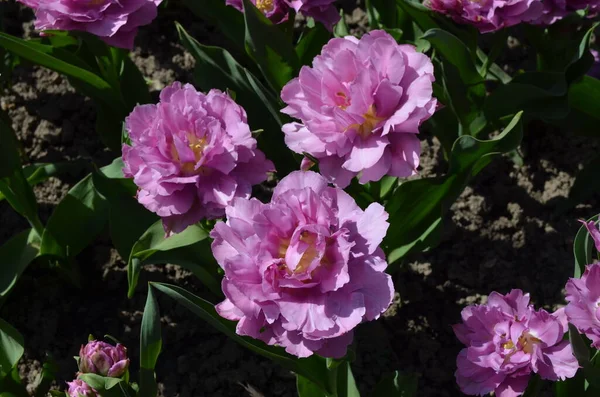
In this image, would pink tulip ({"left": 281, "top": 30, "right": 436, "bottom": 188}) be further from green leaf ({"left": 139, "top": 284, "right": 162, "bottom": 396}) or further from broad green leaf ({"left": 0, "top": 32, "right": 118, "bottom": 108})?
broad green leaf ({"left": 0, "top": 32, "right": 118, "bottom": 108})

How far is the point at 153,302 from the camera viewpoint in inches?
52.2

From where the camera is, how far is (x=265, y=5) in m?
1.64

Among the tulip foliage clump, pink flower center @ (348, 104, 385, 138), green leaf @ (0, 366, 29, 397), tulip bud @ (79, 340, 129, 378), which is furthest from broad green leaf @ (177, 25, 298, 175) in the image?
green leaf @ (0, 366, 29, 397)

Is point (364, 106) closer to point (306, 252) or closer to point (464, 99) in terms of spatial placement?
point (306, 252)

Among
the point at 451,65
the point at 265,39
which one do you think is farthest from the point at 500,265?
the point at 265,39

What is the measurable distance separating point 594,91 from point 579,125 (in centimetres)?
14

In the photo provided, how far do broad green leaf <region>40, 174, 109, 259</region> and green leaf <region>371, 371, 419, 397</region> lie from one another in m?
0.74

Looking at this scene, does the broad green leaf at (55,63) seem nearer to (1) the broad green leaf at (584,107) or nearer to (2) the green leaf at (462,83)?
(2) the green leaf at (462,83)

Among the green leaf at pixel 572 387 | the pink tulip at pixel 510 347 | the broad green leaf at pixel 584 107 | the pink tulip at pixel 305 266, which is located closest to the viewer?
the pink tulip at pixel 305 266

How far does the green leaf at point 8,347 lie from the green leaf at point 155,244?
276mm

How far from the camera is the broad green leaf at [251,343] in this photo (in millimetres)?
1256

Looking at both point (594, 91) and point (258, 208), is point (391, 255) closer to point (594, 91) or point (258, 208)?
point (258, 208)

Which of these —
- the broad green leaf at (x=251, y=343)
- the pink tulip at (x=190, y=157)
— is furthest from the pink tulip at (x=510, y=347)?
the pink tulip at (x=190, y=157)

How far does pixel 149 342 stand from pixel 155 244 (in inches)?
8.8
